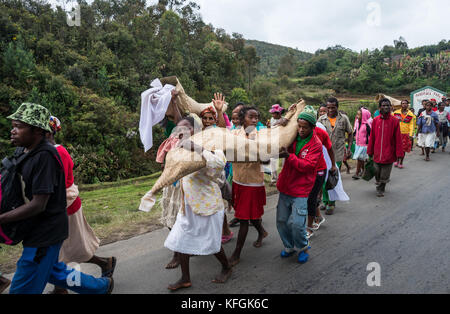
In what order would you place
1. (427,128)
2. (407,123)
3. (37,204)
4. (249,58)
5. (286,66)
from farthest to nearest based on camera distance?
(286,66)
(249,58)
(427,128)
(407,123)
(37,204)

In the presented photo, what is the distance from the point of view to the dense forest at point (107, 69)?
45.7 feet

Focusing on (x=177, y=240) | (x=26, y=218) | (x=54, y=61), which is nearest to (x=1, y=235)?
(x=26, y=218)

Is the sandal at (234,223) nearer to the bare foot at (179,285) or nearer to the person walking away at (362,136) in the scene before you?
the bare foot at (179,285)

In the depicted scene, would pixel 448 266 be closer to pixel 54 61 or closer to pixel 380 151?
pixel 380 151

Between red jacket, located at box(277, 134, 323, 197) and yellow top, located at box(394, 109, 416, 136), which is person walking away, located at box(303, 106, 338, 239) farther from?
yellow top, located at box(394, 109, 416, 136)

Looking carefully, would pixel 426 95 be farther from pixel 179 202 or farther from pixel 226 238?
pixel 179 202

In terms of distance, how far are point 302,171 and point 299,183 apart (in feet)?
0.73

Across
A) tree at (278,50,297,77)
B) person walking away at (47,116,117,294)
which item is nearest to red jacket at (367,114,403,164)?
person walking away at (47,116,117,294)

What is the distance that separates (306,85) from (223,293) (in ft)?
184

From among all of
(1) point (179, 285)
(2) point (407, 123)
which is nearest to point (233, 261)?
(1) point (179, 285)

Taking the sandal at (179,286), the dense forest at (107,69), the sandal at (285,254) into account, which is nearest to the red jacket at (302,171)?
the sandal at (285,254)

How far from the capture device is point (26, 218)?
2346 mm

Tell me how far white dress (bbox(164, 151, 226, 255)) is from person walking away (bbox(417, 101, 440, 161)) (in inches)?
375

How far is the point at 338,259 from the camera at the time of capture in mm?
3867
